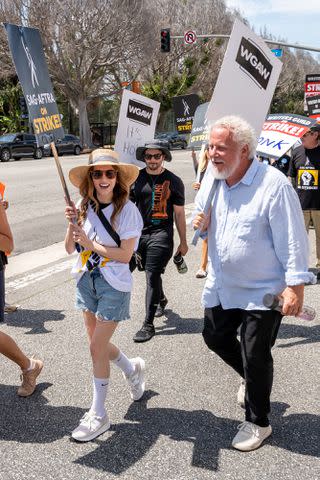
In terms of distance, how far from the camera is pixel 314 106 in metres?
13.6

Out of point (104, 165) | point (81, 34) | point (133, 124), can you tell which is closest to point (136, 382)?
point (104, 165)

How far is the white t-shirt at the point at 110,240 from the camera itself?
3230 millimetres

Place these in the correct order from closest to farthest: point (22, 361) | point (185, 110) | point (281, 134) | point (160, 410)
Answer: point (160, 410) < point (22, 361) < point (281, 134) < point (185, 110)

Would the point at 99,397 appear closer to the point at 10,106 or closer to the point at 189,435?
the point at 189,435

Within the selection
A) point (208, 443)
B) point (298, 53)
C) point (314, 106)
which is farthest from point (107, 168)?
point (298, 53)

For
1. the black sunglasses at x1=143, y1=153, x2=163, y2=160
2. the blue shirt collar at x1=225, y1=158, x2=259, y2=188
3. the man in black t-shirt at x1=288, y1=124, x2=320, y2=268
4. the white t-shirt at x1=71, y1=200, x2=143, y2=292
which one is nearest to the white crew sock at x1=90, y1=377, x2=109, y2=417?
the white t-shirt at x1=71, y1=200, x2=143, y2=292

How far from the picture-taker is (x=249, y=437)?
3.07 meters

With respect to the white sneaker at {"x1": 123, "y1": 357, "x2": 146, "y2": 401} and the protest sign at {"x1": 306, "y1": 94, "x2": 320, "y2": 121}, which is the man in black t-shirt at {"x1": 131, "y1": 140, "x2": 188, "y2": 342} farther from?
the protest sign at {"x1": 306, "y1": 94, "x2": 320, "y2": 121}

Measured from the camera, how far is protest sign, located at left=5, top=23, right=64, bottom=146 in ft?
10.6

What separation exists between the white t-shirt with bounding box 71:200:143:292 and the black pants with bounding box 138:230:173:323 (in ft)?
5.31

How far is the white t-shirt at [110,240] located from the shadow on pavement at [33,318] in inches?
75.0

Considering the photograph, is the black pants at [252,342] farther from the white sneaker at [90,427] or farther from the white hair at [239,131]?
the white hair at [239,131]

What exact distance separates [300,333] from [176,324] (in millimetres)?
1111

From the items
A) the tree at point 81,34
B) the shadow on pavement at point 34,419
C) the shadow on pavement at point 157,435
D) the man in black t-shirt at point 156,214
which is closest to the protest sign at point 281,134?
the man in black t-shirt at point 156,214
